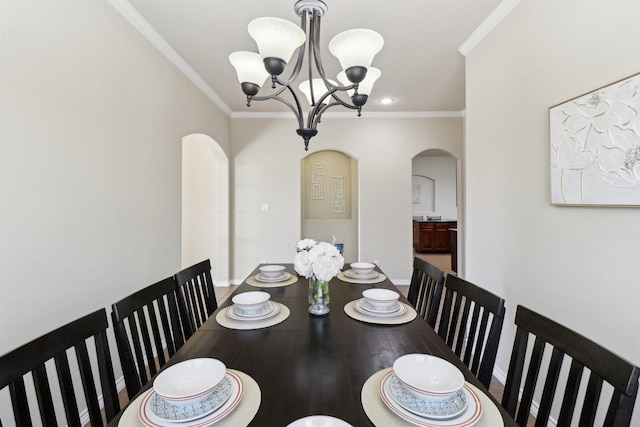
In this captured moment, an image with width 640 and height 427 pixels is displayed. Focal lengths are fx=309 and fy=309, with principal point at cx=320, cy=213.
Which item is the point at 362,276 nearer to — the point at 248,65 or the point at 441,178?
the point at 248,65

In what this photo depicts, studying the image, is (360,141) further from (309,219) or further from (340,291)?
(340,291)

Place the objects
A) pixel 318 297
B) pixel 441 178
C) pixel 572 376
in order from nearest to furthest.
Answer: pixel 572 376 < pixel 318 297 < pixel 441 178

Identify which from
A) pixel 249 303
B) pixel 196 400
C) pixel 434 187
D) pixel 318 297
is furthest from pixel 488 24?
pixel 434 187

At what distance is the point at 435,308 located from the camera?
1667mm

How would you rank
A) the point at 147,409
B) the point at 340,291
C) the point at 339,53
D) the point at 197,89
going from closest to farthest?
the point at 147,409
the point at 339,53
the point at 340,291
the point at 197,89

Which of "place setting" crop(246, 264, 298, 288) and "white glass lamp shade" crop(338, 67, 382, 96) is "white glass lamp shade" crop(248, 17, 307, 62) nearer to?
"white glass lamp shade" crop(338, 67, 382, 96)

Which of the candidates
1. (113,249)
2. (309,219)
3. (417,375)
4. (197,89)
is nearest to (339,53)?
(417,375)

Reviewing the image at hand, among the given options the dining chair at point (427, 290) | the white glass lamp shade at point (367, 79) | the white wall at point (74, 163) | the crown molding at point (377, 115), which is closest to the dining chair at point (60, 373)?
the white wall at point (74, 163)

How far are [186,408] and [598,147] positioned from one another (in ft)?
6.11

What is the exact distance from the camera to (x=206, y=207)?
4660mm

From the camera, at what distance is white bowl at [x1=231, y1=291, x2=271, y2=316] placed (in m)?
1.45

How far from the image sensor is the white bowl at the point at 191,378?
0.82m

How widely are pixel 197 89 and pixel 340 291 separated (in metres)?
2.76

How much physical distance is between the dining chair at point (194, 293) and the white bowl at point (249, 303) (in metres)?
0.32
